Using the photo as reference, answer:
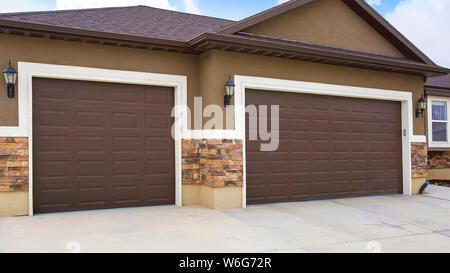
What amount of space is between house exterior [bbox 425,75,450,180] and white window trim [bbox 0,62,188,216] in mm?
8603

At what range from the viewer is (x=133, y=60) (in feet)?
28.2

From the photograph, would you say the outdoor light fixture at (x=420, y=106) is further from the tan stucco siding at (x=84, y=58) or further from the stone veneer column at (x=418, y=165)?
the tan stucco siding at (x=84, y=58)

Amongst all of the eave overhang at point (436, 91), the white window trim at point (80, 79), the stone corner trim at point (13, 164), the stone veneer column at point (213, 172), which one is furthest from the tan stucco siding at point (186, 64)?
the eave overhang at point (436, 91)

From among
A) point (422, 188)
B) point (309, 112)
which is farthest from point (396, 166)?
point (309, 112)

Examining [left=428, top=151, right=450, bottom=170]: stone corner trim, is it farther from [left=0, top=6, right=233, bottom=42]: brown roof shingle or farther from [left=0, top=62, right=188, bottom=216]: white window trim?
[left=0, top=62, right=188, bottom=216]: white window trim

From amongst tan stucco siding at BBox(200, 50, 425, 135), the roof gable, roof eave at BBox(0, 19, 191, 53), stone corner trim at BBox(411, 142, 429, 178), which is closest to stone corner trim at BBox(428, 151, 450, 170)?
stone corner trim at BBox(411, 142, 429, 178)

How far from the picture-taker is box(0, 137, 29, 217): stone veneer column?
7648 millimetres

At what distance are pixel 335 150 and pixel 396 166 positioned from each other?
2196mm
